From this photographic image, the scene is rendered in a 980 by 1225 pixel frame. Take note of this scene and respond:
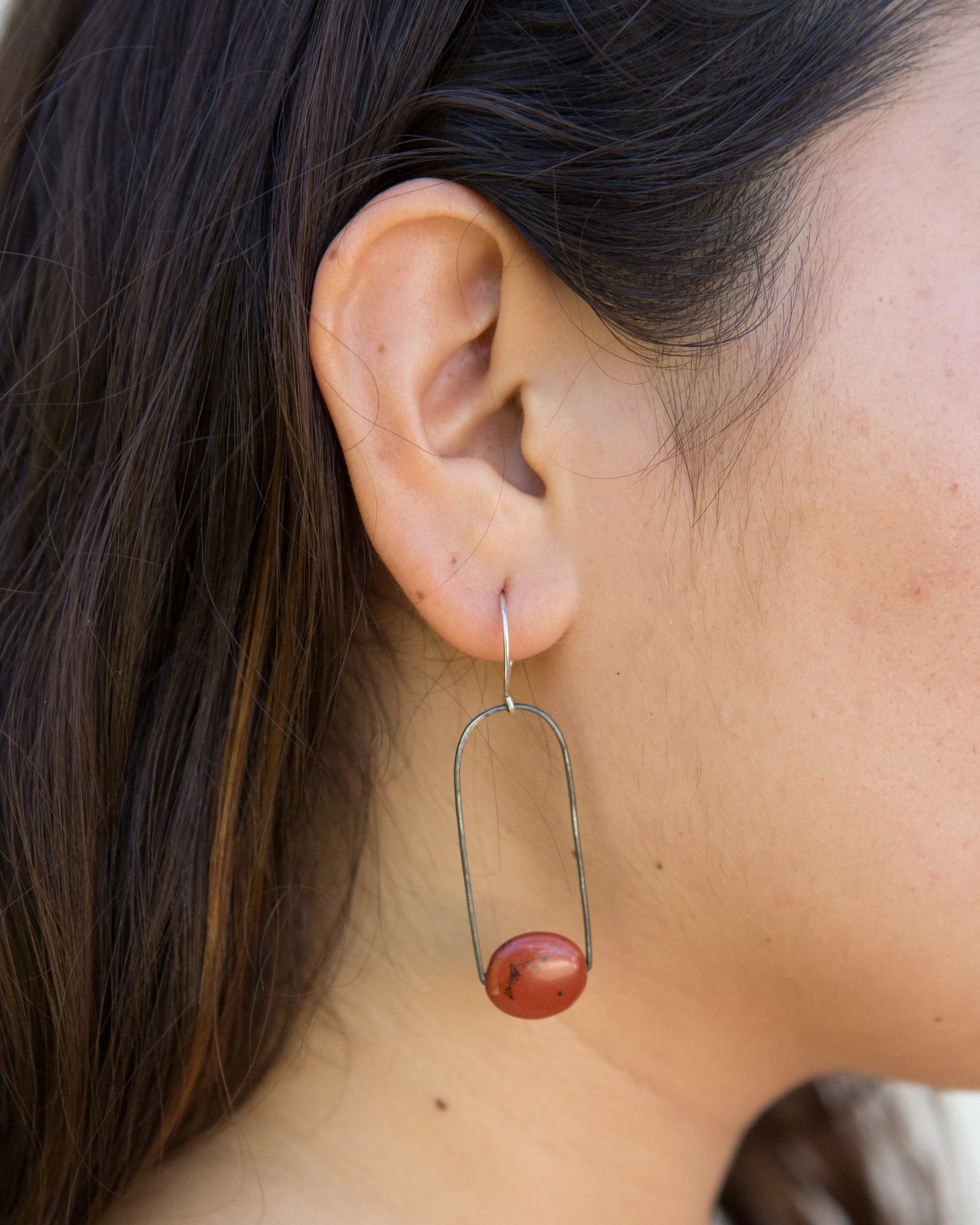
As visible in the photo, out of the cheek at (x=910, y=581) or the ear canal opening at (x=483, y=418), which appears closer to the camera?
the cheek at (x=910, y=581)

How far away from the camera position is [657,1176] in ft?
3.95

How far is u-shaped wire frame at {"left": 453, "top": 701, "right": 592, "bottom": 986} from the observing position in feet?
3.26

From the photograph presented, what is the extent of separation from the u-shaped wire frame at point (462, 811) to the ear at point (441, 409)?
0.06 meters

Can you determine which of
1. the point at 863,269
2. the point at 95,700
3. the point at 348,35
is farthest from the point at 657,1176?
the point at 348,35

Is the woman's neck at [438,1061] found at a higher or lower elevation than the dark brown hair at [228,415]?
lower

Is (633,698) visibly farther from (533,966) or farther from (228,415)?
(228,415)

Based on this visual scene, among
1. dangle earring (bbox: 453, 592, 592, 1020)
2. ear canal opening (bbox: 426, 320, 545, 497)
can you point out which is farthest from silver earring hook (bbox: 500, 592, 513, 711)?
ear canal opening (bbox: 426, 320, 545, 497)

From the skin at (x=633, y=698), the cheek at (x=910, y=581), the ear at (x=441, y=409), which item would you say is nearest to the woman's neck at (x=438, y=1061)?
the skin at (x=633, y=698)

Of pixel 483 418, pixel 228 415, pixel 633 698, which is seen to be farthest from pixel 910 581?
pixel 228 415

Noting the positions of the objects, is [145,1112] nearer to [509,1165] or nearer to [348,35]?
[509,1165]

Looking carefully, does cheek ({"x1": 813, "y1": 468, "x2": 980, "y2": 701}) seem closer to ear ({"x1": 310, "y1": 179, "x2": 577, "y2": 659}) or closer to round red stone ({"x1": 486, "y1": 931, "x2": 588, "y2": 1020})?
ear ({"x1": 310, "y1": 179, "x2": 577, "y2": 659})

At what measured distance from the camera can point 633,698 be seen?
38.9 inches

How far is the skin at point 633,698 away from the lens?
2.97ft

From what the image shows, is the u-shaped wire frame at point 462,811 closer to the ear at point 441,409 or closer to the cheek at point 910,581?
the ear at point 441,409
